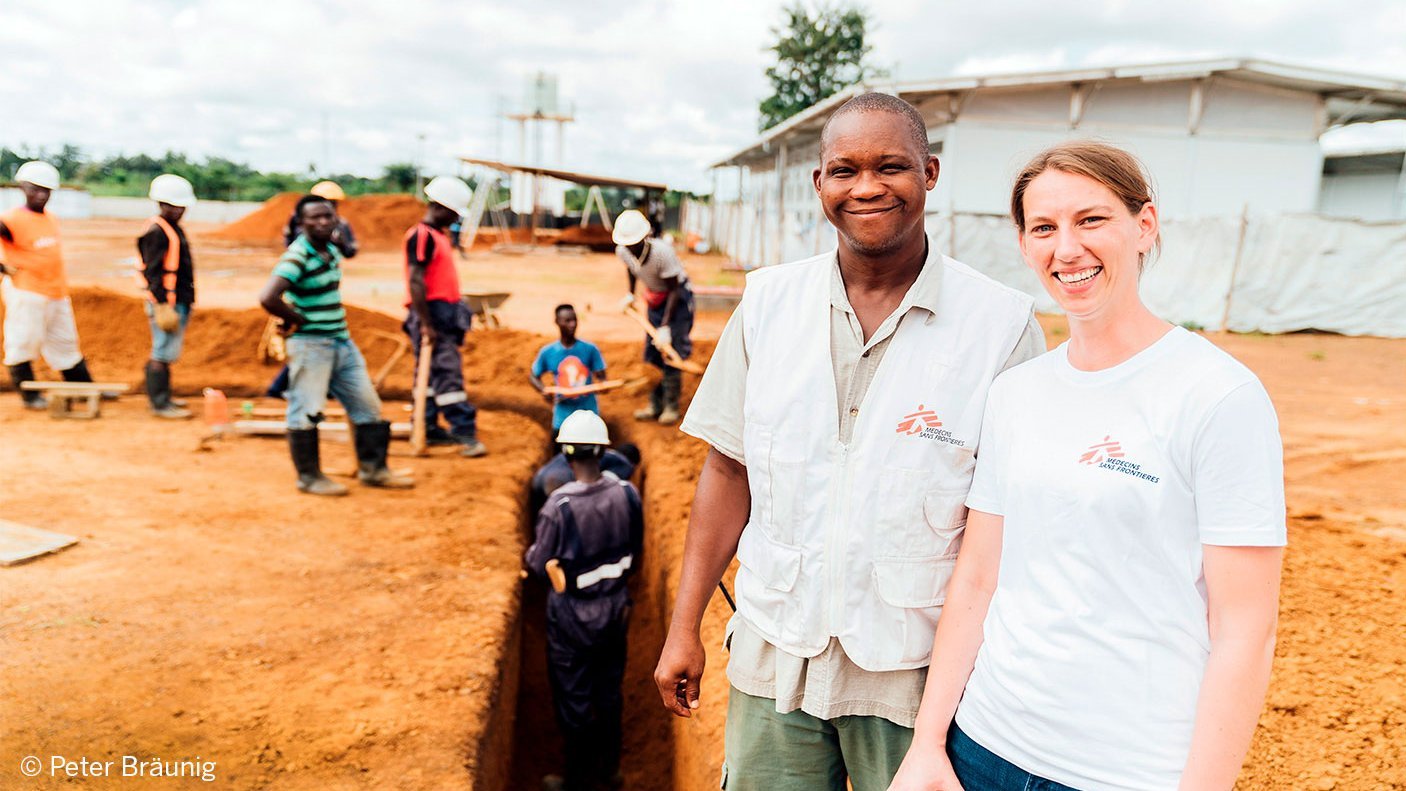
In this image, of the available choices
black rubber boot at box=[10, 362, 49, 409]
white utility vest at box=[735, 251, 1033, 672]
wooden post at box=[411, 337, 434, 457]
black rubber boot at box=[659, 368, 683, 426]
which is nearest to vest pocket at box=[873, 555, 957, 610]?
white utility vest at box=[735, 251, 1033, 672]

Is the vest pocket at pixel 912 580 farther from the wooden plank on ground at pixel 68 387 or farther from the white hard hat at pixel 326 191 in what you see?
the wooden plank on ground at pixel 68 387

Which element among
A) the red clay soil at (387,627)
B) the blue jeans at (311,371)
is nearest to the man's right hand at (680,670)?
the red clay soil at (387,627)

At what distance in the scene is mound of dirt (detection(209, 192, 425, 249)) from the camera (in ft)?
103

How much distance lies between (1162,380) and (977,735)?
2.32 feet

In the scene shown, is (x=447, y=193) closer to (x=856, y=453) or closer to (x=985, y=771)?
(x=856, y=453)

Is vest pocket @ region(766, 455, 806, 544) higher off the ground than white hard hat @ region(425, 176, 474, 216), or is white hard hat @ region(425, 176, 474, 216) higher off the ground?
white hard hat @ region(425, 176, 474, 216)

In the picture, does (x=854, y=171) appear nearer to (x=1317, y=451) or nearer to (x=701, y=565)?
(x=701, y=565)

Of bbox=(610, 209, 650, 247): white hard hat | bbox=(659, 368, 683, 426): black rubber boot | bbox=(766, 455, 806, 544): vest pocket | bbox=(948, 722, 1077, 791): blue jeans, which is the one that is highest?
bbox=(610, 209, 650, 247): white hard hat

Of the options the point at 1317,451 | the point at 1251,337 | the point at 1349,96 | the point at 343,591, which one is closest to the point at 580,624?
the point at 343,591

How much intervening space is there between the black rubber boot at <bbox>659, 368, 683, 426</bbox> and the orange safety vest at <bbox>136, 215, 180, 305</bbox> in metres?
4.33

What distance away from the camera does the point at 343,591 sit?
4691mm

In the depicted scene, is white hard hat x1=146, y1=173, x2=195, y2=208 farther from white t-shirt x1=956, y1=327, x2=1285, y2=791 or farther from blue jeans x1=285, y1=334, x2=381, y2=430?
white t-shirt x1=956, y1=327, x2=1285, y2=791

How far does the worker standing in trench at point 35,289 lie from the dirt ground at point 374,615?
0.55 metres

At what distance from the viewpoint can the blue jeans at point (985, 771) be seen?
1523 mm
